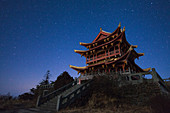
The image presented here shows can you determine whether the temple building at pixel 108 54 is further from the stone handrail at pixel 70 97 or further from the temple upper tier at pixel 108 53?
the stone handrail at pixel 70 97

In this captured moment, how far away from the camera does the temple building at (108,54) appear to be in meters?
17.3

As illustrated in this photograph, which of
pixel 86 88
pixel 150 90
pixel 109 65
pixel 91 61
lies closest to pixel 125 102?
pixel 150 90

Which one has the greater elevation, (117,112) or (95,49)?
(95,49)

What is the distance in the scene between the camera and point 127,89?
26.9ft

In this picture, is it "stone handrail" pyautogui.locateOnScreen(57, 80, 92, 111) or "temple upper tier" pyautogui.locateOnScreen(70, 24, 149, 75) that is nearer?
"stone handrail" pyautogui.locateOnScreen(57, 80, 92, 111)

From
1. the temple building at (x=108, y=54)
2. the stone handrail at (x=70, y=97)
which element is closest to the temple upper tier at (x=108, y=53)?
the temple building at (x=108, y=54)

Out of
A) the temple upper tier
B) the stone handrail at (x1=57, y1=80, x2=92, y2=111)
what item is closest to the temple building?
the temple upper tier

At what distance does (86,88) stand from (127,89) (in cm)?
362

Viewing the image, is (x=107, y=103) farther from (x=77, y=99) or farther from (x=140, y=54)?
(x=140, y=54)

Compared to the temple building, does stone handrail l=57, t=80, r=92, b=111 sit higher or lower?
lower

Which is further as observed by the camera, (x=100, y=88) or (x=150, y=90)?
(x=100, y=88)

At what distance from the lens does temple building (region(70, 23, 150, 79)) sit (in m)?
17.3

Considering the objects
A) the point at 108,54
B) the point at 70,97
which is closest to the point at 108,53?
the point at 108,54

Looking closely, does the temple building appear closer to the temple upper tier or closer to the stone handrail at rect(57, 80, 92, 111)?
the temple upper tier
